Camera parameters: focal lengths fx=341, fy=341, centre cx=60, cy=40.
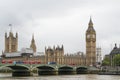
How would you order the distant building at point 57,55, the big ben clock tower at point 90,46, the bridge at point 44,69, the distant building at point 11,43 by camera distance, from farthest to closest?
1. the distant building at point 11,43
2. the big ben clock tower at point 90,46
3. the distant building at point 57,55
4. the bridge at point 44,69

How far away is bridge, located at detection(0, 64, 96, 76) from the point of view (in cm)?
8355

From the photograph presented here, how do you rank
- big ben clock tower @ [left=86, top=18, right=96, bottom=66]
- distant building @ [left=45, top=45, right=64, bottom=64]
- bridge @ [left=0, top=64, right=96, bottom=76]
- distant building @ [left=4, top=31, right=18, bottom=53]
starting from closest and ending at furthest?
1. bridge @ [left=0, top=64, right=96, bottom=76]
2. distant building @ [left=45, top=45, right=64, bottom=64]
3. big ben clock tower @ [left=86, top=18, right=96, bottom=66]
4. distant building @ [left=4, top=31, right=18, bottom=53]

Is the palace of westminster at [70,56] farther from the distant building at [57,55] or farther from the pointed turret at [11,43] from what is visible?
the pointed turret at [11,43]

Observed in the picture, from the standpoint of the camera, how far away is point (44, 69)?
9781 cm

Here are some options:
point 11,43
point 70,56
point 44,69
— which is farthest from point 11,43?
point 44,69

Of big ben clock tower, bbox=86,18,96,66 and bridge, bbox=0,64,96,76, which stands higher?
big ben clock tower, bbox=86,18,96,66

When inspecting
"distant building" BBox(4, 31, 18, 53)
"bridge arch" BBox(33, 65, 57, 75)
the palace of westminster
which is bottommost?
"bridge arch" BBox(33, 65, 57, 75)

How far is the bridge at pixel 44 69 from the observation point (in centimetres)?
8355

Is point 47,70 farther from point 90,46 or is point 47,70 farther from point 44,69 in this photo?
point 90,46

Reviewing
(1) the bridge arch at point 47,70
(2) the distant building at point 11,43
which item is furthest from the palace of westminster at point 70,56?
(1) the bridge arch at point 47,70

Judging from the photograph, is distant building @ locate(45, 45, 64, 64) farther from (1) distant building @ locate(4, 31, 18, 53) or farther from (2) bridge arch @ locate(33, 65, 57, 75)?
(1) distant building @ locate(4, 31, 18, 53)

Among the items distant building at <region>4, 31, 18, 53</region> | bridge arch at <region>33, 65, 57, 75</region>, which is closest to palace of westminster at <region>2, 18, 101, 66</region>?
distant building at <region>4, 31, 18, 53</region>

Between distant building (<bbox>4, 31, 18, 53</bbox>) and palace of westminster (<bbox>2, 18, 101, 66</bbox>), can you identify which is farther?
distant building (<bbox>4, 31, 18, 53</bbox>)

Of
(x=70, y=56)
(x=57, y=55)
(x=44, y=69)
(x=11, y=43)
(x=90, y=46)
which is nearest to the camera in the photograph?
(x=44, y=69)
